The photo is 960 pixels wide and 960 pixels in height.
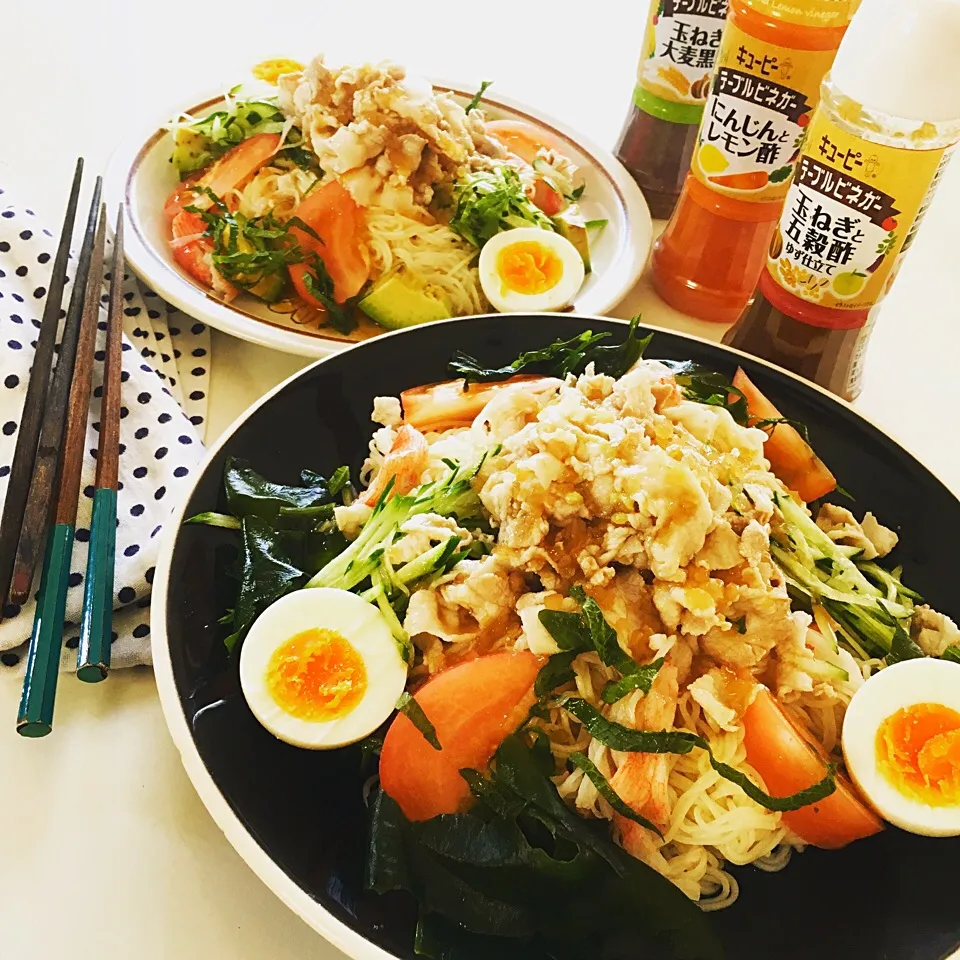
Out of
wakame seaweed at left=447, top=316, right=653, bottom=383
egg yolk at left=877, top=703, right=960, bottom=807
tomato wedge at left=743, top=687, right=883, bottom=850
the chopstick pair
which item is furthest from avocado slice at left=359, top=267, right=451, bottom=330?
egg yolk at left=877, top=703, right=960, bottom=807

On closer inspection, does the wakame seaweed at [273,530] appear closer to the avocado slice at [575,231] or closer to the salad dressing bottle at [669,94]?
the avocado slice at [575,231]

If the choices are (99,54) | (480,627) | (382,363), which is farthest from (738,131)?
(99,54)

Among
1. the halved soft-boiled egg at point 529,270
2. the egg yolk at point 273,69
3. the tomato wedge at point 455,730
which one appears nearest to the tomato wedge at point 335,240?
the halved soft-boiled egg at point 529,270

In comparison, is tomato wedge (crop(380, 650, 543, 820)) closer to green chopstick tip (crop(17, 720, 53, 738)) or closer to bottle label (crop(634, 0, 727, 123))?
green chopstick tip (crop(17, 720, 53, 738))

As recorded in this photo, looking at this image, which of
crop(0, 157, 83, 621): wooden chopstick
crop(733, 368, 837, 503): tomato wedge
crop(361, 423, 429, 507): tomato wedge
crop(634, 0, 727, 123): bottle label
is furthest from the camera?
crop(634, 0, 727, 123): bottle label

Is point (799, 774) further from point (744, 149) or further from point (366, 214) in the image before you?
point (366, 214)

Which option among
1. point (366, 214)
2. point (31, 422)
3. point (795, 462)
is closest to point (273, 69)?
point (366, 214)
